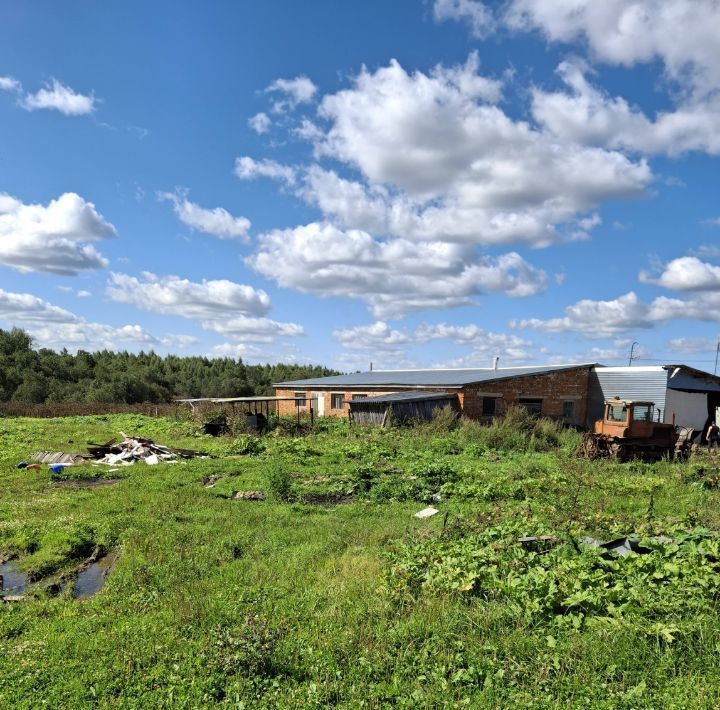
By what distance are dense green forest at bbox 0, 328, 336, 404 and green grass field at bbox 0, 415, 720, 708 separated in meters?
48.3

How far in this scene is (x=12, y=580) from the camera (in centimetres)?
702

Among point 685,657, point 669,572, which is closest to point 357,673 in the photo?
point 685,657

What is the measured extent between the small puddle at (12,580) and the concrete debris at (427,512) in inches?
233

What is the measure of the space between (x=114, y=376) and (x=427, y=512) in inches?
2215

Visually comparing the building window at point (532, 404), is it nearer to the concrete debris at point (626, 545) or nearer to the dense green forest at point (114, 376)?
the concrete debris at point (626, 545)

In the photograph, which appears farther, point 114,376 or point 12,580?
point 114,376

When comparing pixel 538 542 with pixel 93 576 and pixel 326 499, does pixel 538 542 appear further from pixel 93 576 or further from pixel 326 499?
pixel 93 576

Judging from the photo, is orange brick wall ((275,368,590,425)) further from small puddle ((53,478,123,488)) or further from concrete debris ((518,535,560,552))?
concrete debris ((518,535,560,552))

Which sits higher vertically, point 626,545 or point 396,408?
point 396,408

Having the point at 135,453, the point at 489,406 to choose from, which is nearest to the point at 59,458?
the point at 135,453

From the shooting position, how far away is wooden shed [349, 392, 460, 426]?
23922mm

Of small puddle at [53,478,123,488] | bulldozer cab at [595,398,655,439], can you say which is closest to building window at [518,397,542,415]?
bulldozer cab at [595,398,655,439]

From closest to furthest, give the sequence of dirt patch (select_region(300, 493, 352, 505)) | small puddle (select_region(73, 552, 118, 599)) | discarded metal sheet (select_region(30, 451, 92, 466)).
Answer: small puddle (select_region(73, 552, 118, 599))
dirt patch (select_region(300, 493, 352, 505))
discarded metal sheet (select_region(30, 451, 92, 466))

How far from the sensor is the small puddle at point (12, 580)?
6.59 m
